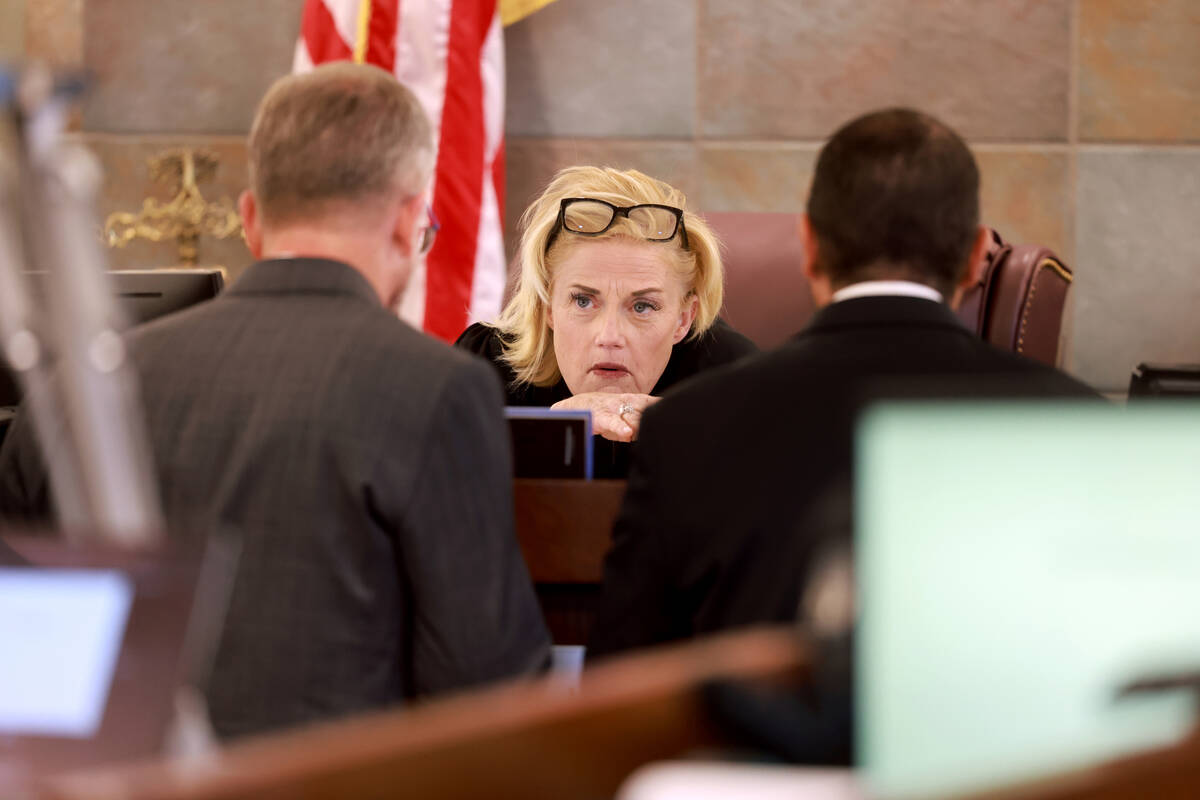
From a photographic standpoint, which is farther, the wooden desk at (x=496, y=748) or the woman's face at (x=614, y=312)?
the woman's face at (x=614, y=312)

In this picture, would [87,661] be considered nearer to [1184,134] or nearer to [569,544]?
[569,544]

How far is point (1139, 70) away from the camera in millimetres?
3920

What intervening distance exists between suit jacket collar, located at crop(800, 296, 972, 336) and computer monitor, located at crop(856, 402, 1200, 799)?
70 cm

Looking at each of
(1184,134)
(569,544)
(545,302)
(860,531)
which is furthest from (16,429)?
(1184,134)

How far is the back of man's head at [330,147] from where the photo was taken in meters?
1.26

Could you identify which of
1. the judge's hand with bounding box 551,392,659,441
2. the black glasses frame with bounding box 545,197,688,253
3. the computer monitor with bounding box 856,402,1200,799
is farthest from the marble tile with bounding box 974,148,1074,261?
the computer monitor with bounding box 856,402,1200,799

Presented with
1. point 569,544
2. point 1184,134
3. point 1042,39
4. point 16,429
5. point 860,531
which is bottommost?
point 569,544

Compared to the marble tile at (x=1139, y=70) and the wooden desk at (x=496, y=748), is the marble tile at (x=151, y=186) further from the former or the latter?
the wooden desk at (x=496, y=748)

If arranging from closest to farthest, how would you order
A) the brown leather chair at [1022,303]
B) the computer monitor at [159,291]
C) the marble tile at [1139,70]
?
1. the computer monitor at [159,291]
2. the brown leather chair at [1022,303]
3. the marble tile at [1139,70]

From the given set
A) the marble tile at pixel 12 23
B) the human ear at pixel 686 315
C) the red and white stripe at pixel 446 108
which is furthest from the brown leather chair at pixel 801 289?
the marble tile at pixel 12 23

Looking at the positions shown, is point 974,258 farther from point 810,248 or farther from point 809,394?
point 809,394

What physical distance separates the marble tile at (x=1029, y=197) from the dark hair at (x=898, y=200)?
9.33 ft

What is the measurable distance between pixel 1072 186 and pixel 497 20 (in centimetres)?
194

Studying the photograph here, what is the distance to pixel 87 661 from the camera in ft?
1.88
